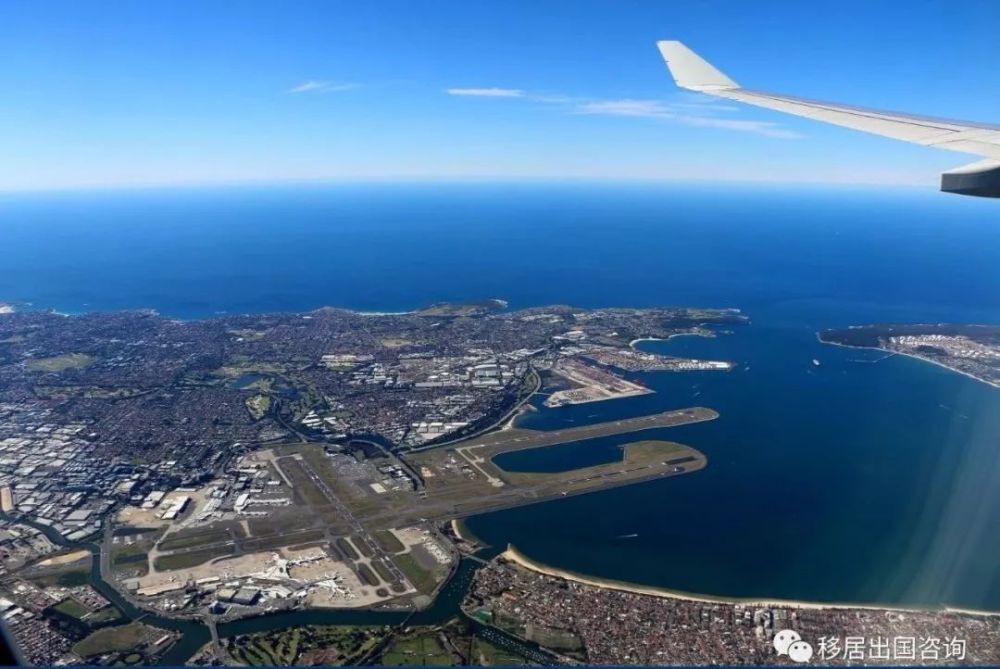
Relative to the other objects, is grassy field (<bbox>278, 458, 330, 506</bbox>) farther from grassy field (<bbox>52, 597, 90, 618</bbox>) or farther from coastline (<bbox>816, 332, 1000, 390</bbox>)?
coastline (<bbox>816, 332, 1000, 390</bbox>)

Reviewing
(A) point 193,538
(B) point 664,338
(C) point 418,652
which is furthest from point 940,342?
(A) point 193,538

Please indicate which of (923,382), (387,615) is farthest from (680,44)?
(923,382)

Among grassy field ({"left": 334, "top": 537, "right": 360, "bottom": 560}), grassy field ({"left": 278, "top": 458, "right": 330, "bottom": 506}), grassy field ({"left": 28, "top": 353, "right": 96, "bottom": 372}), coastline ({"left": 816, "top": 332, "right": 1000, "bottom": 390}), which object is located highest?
coastline ({"left": 816, "top": 332, "right": 1000, "bottom": 390})

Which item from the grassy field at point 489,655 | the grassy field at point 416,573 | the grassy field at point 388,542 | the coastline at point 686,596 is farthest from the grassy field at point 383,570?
the grassy field at point 489,655

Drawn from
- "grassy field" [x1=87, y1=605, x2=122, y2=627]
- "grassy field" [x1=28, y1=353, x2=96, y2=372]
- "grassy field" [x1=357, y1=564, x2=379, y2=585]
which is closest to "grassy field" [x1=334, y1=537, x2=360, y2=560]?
"grassy field" [x1=357, y1=564, x2=379, y2=585]

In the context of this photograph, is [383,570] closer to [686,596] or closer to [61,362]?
[686,596]

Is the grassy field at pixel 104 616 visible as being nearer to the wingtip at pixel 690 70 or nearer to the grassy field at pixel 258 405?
the grassy field at pixel 258 405
